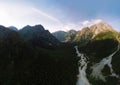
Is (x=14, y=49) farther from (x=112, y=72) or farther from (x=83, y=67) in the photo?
(x=112, y=72)

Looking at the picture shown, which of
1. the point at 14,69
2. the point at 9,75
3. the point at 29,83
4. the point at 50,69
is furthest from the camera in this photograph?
the point at 50,69

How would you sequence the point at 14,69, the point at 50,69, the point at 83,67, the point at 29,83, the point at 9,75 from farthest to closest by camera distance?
the point at 83,67 → the point at 50,69 → the point at 14,69 → the point at 9,75 → the point at 29,83

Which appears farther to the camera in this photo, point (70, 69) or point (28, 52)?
point (28, 52)

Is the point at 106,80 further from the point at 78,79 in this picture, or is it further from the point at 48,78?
the point at 48,78

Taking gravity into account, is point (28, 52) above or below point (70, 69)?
above

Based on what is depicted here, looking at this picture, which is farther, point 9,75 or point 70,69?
point 70,69

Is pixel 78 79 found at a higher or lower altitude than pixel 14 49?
lower

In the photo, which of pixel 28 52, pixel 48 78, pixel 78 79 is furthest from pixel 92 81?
pixel 28 52

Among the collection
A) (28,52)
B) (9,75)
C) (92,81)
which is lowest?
(92,81)

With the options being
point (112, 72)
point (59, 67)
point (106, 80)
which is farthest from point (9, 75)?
point (112, 72)
